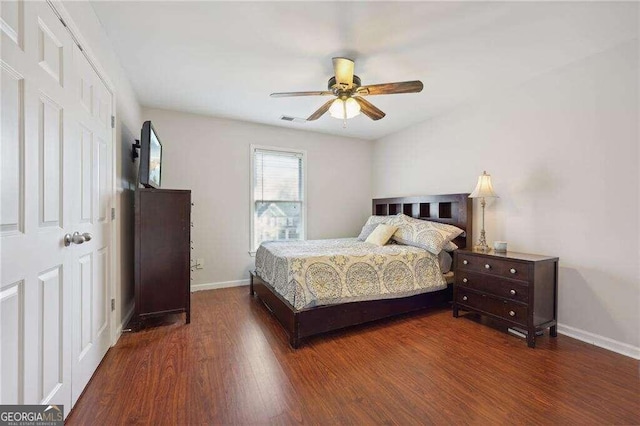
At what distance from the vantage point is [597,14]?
1.92m

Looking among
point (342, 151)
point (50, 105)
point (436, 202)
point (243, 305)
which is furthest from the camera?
point (342, 151)

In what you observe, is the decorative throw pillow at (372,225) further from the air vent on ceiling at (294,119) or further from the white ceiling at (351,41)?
the air vent on ceiling at (294,119)

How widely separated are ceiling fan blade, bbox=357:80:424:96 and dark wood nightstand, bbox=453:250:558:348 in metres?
1.69

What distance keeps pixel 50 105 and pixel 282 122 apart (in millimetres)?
3076

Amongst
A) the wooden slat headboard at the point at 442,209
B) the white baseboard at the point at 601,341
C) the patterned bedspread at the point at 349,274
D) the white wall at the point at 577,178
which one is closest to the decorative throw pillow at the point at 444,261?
the patterned bedspread at the point at 349,274

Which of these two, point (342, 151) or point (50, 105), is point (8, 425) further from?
point (342, 151)

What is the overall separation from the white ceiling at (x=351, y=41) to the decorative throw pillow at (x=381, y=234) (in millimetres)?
1621

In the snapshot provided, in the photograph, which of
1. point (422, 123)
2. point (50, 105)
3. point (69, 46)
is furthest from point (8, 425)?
point (422, 123)

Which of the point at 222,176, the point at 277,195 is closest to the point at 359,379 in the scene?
the point at 277,195

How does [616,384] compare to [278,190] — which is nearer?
[616,384]

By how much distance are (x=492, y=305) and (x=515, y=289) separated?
0.29 metres

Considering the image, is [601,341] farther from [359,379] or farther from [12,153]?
[12,153]

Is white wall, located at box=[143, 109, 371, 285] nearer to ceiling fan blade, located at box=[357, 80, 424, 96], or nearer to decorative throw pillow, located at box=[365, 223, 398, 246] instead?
decorative throw pillow, located at box=[365, 223, 398, 246]

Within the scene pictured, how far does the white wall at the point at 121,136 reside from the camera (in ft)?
6.03
